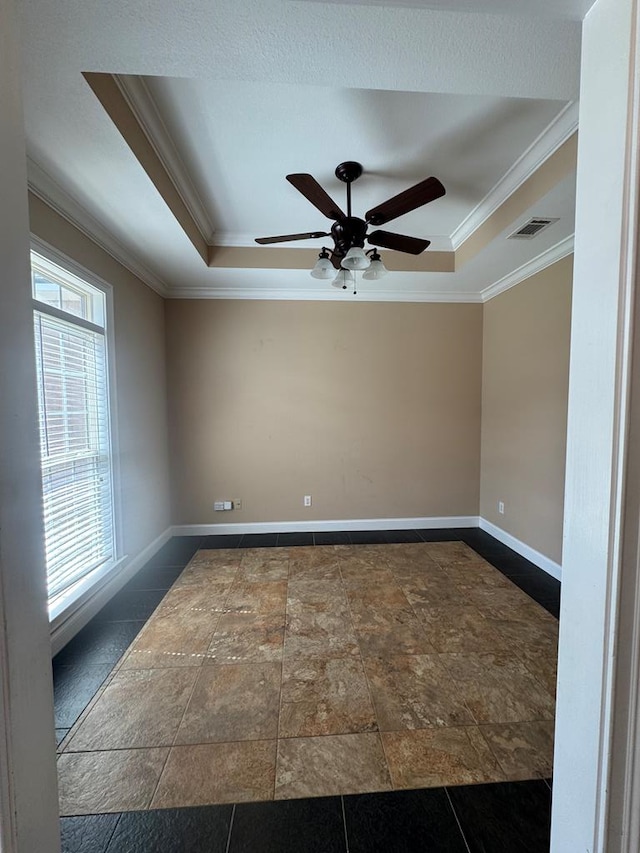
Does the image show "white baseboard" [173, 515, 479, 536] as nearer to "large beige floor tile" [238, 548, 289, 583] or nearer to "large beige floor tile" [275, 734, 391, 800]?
"large beige floor tile" [238, 548, 289, 583]

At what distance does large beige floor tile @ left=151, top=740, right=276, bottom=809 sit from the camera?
129 cm

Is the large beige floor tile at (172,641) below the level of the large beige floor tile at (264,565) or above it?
below

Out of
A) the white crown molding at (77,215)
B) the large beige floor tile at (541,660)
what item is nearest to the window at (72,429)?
the white crown molding at (77,215)

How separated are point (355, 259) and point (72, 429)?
214 cm

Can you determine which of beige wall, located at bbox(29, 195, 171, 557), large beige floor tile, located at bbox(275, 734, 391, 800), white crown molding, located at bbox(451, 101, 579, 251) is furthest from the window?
white crown molding, located at bbox(451, 101, 579, 251)

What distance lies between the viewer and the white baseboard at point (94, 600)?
2110 millimetres

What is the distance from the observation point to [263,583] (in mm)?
2844

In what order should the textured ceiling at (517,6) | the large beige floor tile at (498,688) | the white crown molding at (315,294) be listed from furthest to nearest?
the white crown molding at (315,294)
the large beige floor tile at (498,688)
the textured ceiling at (517,6)

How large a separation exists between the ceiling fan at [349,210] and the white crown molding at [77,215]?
1.15 m

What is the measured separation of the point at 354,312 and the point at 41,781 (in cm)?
385

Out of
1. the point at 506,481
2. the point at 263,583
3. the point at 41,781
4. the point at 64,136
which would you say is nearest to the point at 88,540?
the point at 263,583

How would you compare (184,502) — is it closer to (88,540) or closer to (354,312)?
(88,540)

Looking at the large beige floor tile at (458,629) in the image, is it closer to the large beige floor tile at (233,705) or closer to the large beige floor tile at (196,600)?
the large beige floor tile at (233,705)

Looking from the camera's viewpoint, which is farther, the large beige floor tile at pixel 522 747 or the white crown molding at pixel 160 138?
the white crown molding at pixel 160 138
